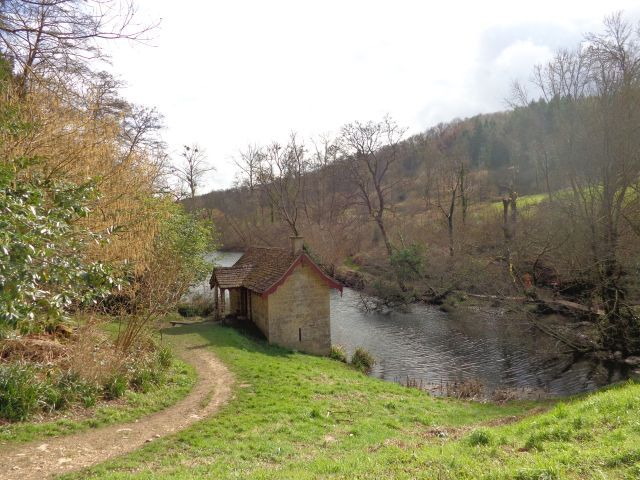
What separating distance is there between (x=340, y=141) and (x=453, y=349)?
28420 millimetres

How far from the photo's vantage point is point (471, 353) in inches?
853

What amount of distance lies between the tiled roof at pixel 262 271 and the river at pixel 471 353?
181 inches

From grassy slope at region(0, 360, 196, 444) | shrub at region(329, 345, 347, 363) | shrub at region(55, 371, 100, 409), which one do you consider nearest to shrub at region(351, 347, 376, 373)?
shrub at region(329, 345, 347, 363)

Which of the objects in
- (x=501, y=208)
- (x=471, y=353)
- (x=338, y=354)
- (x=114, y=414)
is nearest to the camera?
(x=114, y=414)

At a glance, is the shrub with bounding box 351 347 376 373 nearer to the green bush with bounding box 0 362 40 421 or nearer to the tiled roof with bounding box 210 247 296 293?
the tiled roof with bounding box 210 247 296 293

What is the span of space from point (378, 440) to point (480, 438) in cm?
249

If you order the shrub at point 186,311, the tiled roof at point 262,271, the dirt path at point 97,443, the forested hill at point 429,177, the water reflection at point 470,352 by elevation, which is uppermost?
the forested hill at point 429,177

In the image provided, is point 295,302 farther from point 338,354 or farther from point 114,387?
point 114,387

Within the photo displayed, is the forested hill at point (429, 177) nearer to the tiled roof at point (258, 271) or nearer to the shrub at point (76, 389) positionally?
the tiled roof at point (258, 271)

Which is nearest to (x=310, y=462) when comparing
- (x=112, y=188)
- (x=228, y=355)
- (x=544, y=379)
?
(x=112, y=188)

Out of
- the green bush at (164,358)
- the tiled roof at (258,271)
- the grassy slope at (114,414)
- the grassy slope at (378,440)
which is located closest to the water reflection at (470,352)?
the grassy slope at (378,440)

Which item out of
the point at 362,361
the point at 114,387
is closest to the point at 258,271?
the point at 362,361

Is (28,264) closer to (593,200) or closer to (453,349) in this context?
(453,349)

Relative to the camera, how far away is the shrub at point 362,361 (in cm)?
1983
